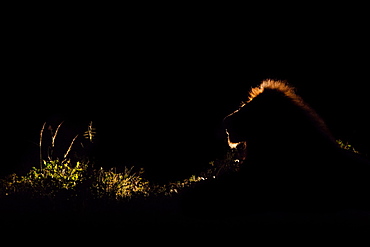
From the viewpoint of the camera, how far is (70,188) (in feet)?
13.1

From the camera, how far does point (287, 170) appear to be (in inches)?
127

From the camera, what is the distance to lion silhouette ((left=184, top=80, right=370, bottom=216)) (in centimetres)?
310

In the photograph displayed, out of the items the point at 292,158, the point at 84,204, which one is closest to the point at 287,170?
the point at 292,158

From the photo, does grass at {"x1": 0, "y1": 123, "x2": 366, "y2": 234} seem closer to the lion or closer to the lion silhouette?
the lion silhouette

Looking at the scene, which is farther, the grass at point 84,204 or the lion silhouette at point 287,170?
the lion silhouette at point 287,170

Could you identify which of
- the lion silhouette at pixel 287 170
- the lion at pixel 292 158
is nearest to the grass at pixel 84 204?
the lion silhouette at pixel 287 170

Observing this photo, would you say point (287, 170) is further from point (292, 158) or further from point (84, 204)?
point (84, 204)

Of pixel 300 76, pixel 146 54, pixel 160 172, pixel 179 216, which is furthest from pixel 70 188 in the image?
pixel 300 76

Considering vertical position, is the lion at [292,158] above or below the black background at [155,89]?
below

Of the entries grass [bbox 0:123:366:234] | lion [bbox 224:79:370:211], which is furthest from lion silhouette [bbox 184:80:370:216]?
grass [bbox 0:123:366:234]

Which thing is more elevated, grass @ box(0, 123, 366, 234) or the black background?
the black background

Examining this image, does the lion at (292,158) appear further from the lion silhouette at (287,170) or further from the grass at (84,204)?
the grass at (84,204)

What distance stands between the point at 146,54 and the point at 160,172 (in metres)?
1.92

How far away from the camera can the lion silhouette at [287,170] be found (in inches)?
122
